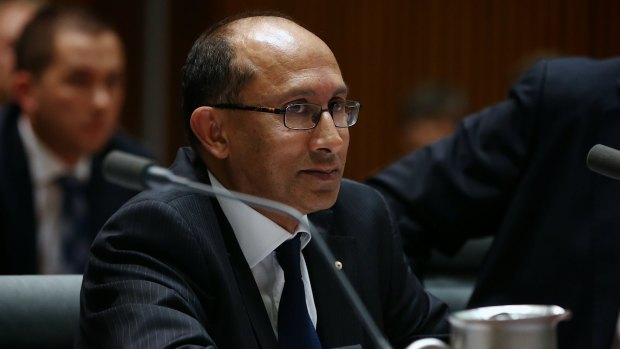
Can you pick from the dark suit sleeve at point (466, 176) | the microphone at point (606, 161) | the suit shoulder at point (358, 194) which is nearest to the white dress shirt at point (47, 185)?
the dark suit sleeve at point (466, 176)

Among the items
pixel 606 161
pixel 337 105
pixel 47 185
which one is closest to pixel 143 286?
pixel 337 105

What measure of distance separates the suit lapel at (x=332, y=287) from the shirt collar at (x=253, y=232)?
0.33 ft

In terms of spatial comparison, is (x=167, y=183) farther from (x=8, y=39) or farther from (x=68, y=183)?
(x=8, y=39)

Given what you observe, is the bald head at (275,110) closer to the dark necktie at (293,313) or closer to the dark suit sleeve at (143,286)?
the dark necktie at (293,313)

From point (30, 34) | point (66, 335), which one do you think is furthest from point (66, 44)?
point (66, 335)

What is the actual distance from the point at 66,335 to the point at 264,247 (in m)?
0.40

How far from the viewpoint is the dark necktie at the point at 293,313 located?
1.92 meters

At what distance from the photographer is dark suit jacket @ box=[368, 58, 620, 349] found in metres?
2.44

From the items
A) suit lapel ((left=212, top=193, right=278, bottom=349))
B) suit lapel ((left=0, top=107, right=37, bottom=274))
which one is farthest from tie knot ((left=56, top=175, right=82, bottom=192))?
suit lapel ((left=212, top=193, right=278, bottom=349))

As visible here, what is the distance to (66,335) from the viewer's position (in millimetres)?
2090

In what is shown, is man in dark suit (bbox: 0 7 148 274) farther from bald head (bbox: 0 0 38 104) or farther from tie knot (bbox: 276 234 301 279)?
tie knot (bbox: 276 234 301 279)

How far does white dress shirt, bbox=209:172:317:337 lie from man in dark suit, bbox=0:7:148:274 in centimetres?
189

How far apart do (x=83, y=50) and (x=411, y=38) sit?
2.39 metres

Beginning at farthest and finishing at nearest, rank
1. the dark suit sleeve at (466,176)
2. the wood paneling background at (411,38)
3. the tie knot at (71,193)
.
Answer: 1. the wood paneling background at (411,38)
2. the tie knot at (71,193)
3. the dark suit sleeve at (466,176)
